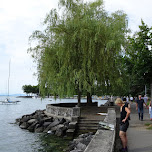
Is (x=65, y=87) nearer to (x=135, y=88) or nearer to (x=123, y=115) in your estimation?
(x=123, y=115)

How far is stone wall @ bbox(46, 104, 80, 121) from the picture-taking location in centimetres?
1573

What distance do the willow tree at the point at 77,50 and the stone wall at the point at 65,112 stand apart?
1567 millimetres

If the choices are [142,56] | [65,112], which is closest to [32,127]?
[65,112]

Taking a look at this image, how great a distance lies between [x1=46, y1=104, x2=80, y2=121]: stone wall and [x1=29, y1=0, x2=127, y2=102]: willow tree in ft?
5.14

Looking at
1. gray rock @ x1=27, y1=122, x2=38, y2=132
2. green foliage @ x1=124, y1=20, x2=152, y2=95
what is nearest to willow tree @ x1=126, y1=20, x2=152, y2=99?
green foliage @ x1=124, y1=20, x2=152, y2=95

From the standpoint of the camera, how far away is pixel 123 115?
634 centimetres

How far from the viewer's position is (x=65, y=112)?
17.5 metres

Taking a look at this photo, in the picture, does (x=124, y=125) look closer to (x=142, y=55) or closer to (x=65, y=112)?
(x=142, y=55)

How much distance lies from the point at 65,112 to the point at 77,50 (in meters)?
5.83

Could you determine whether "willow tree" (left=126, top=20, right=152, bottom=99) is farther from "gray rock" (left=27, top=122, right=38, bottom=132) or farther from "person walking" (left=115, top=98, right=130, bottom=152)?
"gray rock" (left=27, top=122, right=38, bottom=132)

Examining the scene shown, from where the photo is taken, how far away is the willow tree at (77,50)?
19016mm

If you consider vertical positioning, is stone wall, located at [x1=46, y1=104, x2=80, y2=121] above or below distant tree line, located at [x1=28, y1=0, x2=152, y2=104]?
below

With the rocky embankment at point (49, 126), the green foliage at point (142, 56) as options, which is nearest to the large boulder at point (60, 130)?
the rocky embankment at point (49, 126)

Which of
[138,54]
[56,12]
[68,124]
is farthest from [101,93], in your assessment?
[138,54]
